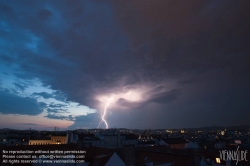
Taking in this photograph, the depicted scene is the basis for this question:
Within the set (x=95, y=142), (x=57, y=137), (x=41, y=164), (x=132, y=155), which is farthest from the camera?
(x=57, y=137)

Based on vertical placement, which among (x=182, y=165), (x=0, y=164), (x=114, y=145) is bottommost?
(x=114, y=145)

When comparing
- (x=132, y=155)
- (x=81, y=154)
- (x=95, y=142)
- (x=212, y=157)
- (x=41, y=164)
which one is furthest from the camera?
(x=95, y=142)

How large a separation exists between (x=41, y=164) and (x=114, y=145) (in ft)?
247

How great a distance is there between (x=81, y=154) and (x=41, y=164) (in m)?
5.94

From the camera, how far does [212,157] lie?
39250 mm

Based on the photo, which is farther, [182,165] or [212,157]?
[212,157]

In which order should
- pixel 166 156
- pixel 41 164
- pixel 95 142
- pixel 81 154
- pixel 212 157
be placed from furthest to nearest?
pixel 95 142 < pixel 212 157 < pixel 166 156 < pixel 81 154 < pixel 41 164

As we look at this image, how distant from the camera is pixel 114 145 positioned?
9494 cm

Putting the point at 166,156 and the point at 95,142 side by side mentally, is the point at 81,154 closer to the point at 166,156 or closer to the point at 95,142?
the point at 166,156

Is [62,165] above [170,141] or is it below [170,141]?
above

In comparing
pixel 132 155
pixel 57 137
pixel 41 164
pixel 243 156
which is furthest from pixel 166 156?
pixel 57 137

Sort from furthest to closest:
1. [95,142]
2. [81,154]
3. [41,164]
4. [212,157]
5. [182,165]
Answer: [95,142], [212,157], [182,165], [81,154], [41,164]

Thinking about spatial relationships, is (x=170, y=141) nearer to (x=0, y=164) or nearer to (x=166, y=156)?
(x=166, y=156)

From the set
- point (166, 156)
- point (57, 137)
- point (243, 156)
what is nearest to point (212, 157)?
point (243, 156)
